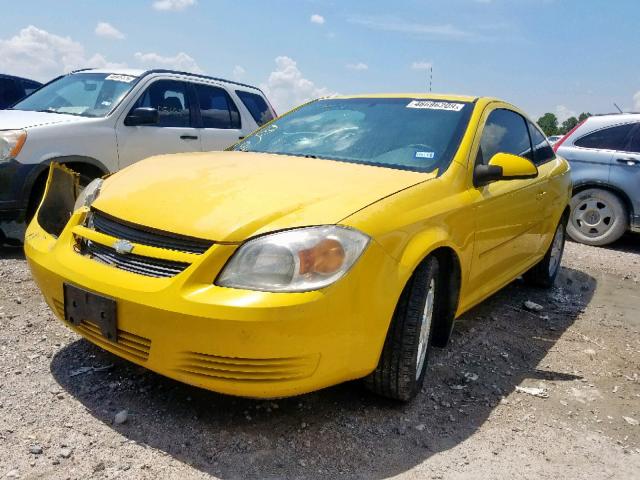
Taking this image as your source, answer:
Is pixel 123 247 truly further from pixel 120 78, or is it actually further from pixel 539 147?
pixel 120 78

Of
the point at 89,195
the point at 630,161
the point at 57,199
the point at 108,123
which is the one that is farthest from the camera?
the point at 630,161

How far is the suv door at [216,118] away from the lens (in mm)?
6312

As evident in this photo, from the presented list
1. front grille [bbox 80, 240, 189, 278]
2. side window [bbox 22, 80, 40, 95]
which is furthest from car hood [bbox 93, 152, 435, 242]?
side window [bbox 22, 80, 40, 95]

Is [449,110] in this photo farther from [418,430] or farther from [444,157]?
[418,430]

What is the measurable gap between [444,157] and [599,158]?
4930 mm

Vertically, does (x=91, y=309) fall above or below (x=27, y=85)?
below

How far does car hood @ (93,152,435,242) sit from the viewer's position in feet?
7.34

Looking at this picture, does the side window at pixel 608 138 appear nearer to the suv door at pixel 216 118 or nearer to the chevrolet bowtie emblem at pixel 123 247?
the suv door at pixel 216 118

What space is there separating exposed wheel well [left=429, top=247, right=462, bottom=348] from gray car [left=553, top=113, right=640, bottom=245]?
4.94m

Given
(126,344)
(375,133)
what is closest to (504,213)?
(375,133)

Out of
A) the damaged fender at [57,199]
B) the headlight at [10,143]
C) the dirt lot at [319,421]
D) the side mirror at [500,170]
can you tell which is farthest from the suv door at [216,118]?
the side mirror at [500,170]

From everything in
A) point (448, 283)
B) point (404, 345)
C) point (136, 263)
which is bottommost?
point (404, 345)

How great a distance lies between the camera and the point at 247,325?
6.67 ft

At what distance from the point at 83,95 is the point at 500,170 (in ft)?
14.0
